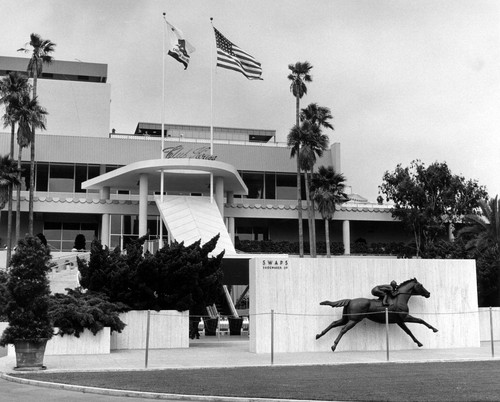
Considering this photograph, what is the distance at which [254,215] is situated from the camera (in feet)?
188

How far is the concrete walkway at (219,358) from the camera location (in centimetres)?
1945

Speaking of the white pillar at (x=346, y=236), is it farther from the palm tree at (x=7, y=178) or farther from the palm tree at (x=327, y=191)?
the palm tree at (x=7, y=178)

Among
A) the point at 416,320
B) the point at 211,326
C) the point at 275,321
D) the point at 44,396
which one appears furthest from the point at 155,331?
the point at 44,396

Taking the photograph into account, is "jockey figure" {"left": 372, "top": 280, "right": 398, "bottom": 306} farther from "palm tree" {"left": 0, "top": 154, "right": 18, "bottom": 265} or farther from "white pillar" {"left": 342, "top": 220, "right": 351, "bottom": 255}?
"white pillar" {"left": 342, "top": 220, "right": 351, "bottom": 255}

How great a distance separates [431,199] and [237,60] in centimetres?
2395

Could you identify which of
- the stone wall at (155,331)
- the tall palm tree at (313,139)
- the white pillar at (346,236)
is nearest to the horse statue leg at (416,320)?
the stone wall at (155,331)

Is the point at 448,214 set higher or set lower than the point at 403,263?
higher

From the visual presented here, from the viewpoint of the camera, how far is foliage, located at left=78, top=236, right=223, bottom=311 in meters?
27.2

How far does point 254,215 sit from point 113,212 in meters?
11.5

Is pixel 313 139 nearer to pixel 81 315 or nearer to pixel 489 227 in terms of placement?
pixel 489 227

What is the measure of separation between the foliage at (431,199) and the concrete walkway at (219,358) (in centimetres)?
3246

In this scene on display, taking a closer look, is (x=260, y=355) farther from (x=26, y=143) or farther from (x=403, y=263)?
(x=26, y=143)

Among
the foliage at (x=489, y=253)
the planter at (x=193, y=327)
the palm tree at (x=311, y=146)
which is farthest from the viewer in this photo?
the palm tree at (x=311, y=146)

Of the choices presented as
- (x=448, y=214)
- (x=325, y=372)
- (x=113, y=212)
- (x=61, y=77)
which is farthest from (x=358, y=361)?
(x=61, y=77)
